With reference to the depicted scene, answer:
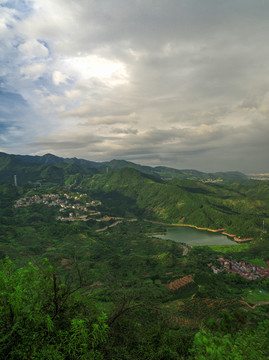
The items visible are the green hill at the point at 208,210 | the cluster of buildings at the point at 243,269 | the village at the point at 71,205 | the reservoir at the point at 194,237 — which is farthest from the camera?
the village at the point at 71,205

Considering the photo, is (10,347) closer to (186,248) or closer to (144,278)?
(144,278)

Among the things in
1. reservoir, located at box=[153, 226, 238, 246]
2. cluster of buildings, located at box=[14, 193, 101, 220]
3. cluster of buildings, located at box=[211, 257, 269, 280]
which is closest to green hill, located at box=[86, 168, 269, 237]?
reservoir, located at box=[153, 226, 238, 246]

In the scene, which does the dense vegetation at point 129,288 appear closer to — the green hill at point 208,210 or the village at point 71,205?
the green hill at point 208,210

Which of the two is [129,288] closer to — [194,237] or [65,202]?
[194,237]

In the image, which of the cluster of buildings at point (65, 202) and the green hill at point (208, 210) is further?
the cluster of buildings at point (65, 202)

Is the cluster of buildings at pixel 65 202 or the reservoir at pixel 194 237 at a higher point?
the cluster of buildings at pixel 65 202

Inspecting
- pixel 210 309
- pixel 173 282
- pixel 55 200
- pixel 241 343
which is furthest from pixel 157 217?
pixel 241 343

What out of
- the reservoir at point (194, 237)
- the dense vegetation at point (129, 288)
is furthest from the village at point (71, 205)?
the reservoir at point (194, 237)

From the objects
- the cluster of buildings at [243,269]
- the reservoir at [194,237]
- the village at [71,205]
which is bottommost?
the reservoir at [194,237]
